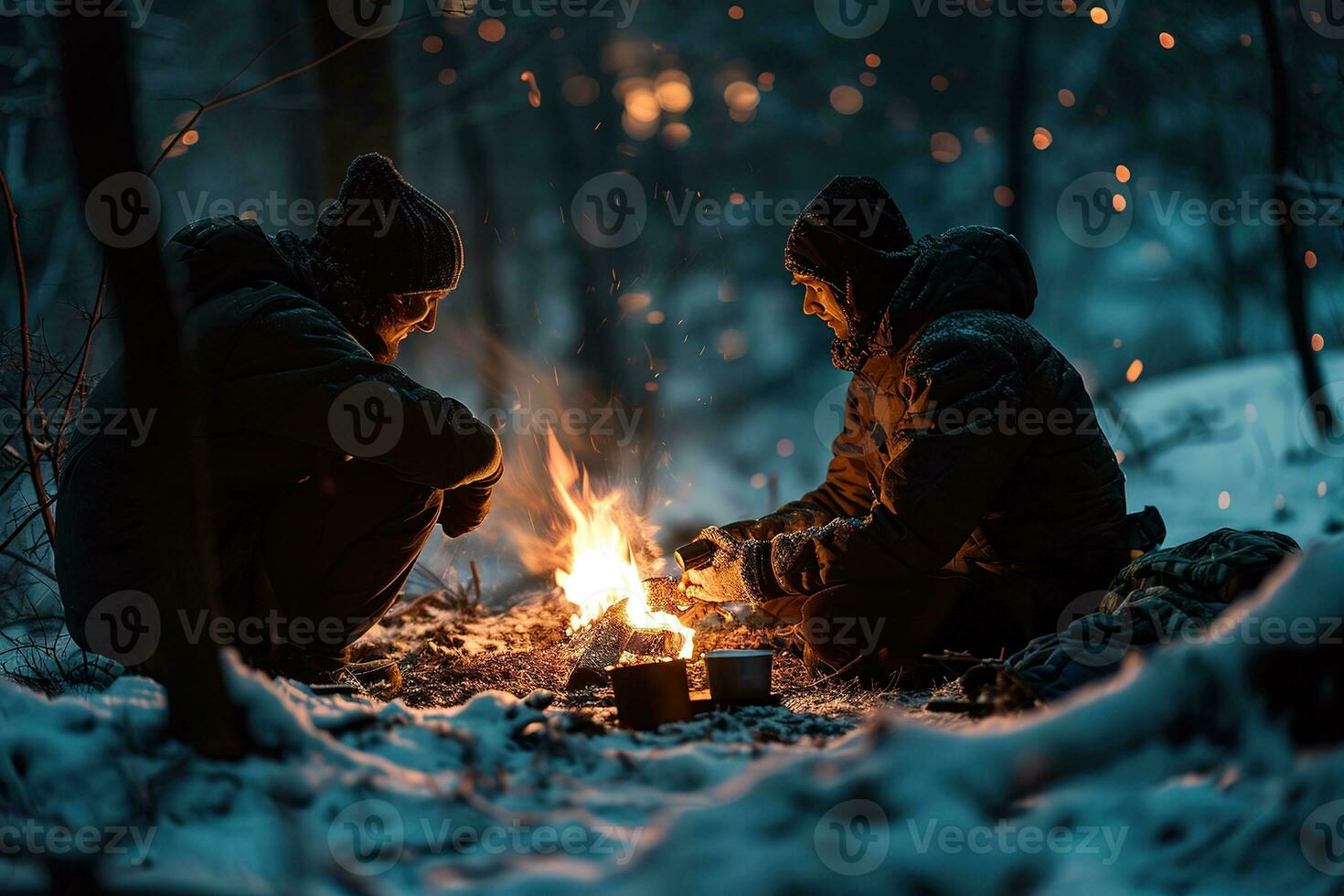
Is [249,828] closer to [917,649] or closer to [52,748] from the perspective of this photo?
[52,748]

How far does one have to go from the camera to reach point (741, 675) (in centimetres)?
294

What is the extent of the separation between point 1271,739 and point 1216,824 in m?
0.13

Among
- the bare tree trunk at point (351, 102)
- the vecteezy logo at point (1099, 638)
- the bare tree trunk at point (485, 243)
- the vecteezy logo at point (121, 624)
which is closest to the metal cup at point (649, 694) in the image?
the vecteezy logo at point (1099, 638)

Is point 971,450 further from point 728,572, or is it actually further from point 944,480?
point 728,572

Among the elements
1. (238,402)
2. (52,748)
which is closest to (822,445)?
(238,402)

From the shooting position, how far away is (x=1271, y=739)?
1.29 m
